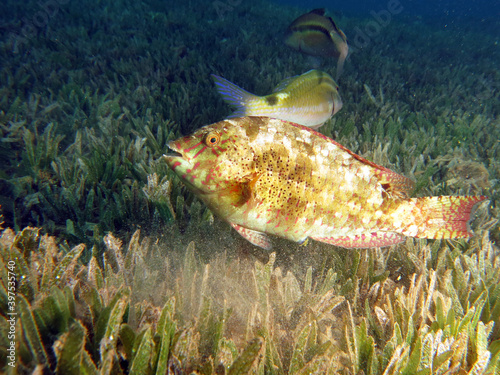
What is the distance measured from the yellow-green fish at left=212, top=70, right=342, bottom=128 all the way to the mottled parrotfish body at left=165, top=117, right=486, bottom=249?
1.40 metres

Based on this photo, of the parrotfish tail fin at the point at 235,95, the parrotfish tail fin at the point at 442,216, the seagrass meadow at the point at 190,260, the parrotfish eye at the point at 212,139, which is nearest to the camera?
the seagrass meadow at the point at 190,260

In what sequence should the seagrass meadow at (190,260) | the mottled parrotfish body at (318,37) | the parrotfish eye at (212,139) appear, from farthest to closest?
the mottled parrotfish body at (318,37)
the parrotfish eye at (212,139)
the seagrass meadow at (190,260)

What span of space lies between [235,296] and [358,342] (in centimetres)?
88

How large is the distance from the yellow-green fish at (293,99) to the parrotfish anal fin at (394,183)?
181 cm

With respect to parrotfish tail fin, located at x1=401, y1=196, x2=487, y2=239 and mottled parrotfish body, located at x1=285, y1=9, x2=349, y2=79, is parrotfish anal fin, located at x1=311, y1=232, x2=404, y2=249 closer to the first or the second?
parrotfish tail fin, located at x1=401, y1=196, x2=487, y2=239

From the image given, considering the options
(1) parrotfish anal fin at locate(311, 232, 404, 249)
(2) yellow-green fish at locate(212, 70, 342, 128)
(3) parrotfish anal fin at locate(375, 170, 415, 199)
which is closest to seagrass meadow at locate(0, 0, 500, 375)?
(1) parrotfish anal fin at locate(311, 232, 404, 249)

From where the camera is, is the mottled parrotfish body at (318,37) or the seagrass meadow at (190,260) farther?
the mottled parrotfish body at (318,37)

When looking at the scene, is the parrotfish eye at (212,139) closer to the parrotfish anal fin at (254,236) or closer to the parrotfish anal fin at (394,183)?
the parrotfish anal fin at (254,236)

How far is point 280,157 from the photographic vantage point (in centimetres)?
198

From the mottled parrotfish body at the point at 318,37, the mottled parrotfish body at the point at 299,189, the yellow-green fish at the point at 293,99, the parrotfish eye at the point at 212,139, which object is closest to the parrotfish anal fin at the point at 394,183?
the mottled parrotfish body at the point at 299,189

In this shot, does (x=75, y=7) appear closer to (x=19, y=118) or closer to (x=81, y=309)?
(x=19, y=118)

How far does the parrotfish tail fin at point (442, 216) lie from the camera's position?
2.09 m

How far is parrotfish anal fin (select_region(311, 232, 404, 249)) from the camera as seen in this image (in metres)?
2.13

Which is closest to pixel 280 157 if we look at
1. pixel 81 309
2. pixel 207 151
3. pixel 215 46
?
pixel 207 151
